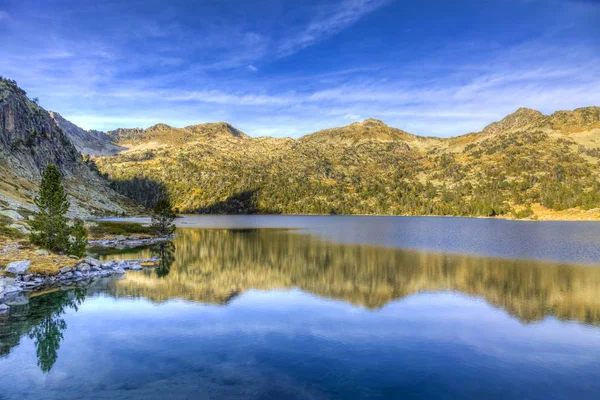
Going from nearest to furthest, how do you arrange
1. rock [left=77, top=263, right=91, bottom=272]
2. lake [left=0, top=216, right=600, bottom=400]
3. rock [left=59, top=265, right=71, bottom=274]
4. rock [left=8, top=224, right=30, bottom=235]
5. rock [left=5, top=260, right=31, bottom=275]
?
lake [left=0, top=216, right=600, bottom=400] < rock [left=5, top=260, right=31, bottom=275] < rock [left=59, top=265, right=71, bottom=274] < rock [left=77, top=263, right=91, bottom=272] < rock [left=8, top=224, right=30, bottom=235]

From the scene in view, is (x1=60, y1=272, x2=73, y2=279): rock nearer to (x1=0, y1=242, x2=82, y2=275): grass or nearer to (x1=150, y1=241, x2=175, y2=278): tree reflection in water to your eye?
(x1=0, y1=242, x2=82, y2=275): grass

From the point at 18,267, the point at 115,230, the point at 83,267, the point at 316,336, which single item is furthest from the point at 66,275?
the point at 115,230

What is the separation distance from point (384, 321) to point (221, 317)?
51.4 feet

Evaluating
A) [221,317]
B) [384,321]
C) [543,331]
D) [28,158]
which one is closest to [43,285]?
[221,317]

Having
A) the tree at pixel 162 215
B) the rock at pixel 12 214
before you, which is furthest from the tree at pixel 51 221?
the tree at pixel 162 215

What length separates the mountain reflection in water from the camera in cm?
4138

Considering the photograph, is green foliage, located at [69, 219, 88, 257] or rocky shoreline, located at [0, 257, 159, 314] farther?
green foliage, located at [69, 219, 88, 257]

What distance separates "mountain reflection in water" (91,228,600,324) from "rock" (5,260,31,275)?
1228 cm

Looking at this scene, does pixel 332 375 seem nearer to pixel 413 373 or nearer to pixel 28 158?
pixel 413 373

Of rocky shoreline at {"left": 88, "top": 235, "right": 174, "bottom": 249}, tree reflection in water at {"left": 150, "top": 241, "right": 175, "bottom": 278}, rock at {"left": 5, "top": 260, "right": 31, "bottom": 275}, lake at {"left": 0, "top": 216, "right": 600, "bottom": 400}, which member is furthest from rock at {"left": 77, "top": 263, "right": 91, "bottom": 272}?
rocky shoreline at {"left": 88, "top": 235, "right": 174, "bottom": 249}

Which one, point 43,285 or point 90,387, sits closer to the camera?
point 90,387

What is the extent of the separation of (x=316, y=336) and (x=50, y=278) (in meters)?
42.3

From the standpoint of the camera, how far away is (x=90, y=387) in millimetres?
21844

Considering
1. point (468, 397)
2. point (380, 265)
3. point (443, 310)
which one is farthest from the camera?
point (380, 265)
